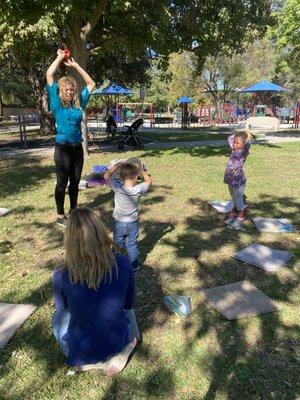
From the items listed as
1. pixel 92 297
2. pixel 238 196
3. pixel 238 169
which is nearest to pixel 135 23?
pixel 238 169

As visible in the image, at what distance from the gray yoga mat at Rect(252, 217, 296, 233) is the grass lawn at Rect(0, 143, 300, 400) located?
0.56 feet

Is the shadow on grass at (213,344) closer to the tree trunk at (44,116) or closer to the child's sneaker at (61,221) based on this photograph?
the child's sneaker at (61,221)

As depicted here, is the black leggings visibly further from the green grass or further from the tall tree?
the green grass

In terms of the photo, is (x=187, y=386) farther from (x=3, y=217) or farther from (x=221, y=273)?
(x=3, y=217)

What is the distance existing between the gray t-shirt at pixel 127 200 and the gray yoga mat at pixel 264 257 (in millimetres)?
1327

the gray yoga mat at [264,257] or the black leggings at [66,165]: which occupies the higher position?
the black leggings at [66,165]

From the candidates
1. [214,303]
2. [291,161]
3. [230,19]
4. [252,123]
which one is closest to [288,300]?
[214,303]

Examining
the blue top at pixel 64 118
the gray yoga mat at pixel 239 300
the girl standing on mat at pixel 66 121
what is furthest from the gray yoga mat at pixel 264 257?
the blue top at pixel 64 118

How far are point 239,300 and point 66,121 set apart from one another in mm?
3025

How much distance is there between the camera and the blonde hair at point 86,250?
237 centimetres

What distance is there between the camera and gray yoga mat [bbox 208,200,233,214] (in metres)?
6.01

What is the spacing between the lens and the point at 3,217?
582 centimetres

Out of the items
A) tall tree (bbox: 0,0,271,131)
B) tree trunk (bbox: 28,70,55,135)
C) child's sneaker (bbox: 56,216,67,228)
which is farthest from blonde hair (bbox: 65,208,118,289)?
tree trunk (bbox: 28,70,55,135)

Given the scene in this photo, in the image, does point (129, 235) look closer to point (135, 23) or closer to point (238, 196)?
point (238, 196)
